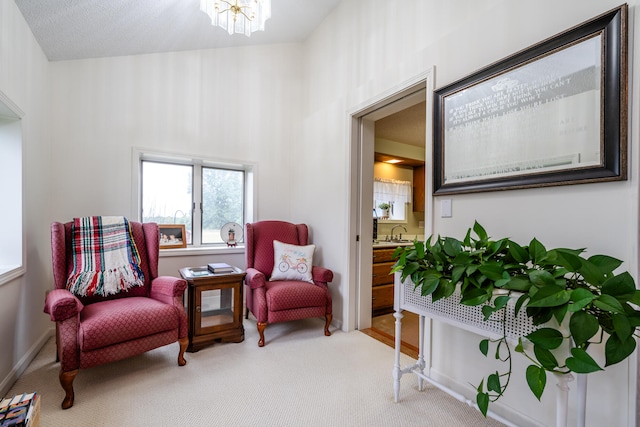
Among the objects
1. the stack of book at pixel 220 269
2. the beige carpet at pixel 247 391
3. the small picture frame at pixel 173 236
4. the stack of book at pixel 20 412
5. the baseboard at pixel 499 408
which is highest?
the small picture frame at pixel 173 236

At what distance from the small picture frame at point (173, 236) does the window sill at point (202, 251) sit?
0.08m

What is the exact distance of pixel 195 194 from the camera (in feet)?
10.9

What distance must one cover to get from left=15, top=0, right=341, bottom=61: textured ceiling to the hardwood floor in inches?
132

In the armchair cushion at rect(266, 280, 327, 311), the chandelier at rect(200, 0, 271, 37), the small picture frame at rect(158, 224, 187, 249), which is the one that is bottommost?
the armchair cushion at rect(266, 280, 327, 311)

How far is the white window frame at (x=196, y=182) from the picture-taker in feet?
9.48

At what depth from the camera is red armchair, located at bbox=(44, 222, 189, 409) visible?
1.70m

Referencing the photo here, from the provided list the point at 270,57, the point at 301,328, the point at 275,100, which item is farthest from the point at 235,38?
the point at 301,328

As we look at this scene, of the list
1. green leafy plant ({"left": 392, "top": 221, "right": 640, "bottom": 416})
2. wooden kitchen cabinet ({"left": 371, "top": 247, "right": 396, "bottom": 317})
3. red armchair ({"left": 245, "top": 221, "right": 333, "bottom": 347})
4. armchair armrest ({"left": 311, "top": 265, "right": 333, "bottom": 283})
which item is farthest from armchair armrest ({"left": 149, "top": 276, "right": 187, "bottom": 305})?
wooden kitchen cabinet ({"left": 371, "top": 247, "right": 396, "bottom": 317})

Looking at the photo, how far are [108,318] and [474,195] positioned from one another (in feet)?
7.86

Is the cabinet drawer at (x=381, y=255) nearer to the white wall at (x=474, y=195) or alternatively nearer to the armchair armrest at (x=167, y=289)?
the white wall at (x=474, y=195)

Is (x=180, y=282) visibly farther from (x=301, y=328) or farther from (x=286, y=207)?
(x=286, y=207)

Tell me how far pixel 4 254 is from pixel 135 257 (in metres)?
0.78

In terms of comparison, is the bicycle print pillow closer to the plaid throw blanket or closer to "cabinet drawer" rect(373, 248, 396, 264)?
"cabinet drawer" rect(373, 248, 396, 264)

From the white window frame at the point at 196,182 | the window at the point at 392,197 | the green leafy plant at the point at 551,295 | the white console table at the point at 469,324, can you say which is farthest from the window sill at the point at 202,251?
the green leafy plant at the point at 551,295
